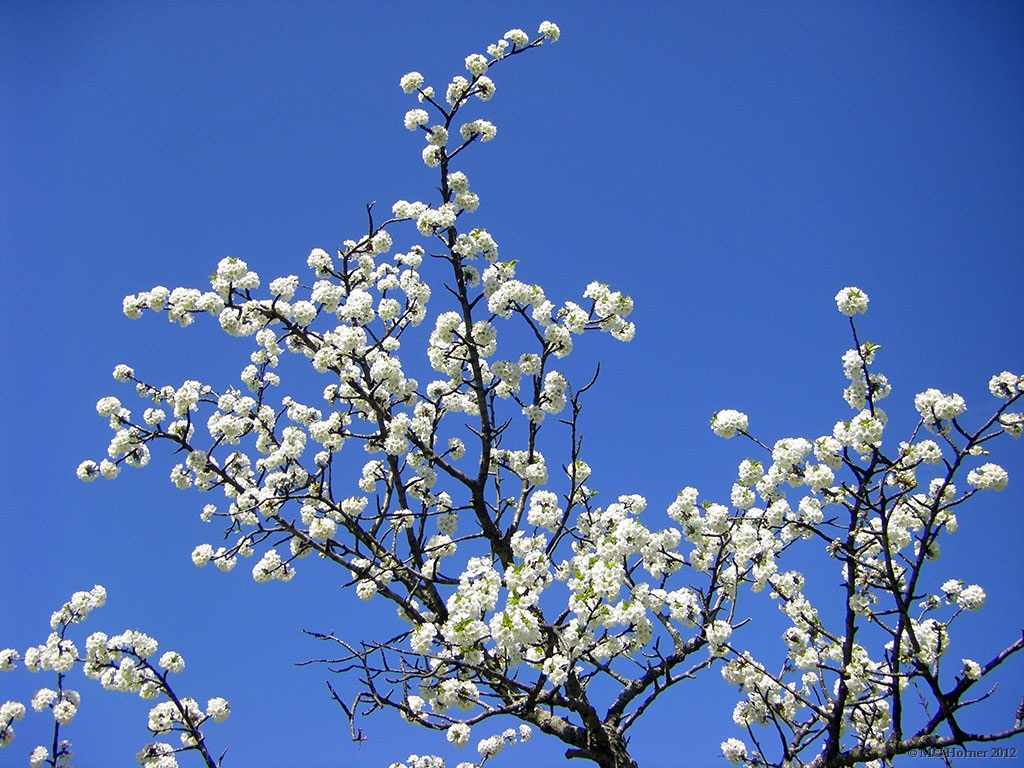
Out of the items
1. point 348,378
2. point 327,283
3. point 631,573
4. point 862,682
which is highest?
point 327,283

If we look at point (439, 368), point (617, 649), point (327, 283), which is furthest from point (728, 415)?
point (327, 283)

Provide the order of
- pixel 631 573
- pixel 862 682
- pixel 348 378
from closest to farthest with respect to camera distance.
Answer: pixel 862 682, pixel 631 573, pixel 348 378

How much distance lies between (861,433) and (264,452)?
6825 millimetres

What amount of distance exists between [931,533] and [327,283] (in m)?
6.31

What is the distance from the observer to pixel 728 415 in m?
7.08

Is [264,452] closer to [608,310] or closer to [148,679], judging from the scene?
[148,679]

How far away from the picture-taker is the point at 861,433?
6.10 metres

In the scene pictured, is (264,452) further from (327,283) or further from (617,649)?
(617,649)

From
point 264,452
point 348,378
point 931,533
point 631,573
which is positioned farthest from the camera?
point 264,452

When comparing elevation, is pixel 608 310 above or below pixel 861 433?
above

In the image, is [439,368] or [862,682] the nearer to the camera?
[862,682]

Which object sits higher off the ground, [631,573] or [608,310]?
[608,310]

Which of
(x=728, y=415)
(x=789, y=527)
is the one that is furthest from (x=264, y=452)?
(x=789, y=527)

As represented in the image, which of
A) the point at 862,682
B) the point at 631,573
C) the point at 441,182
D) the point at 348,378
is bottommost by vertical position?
the point at 862,682
